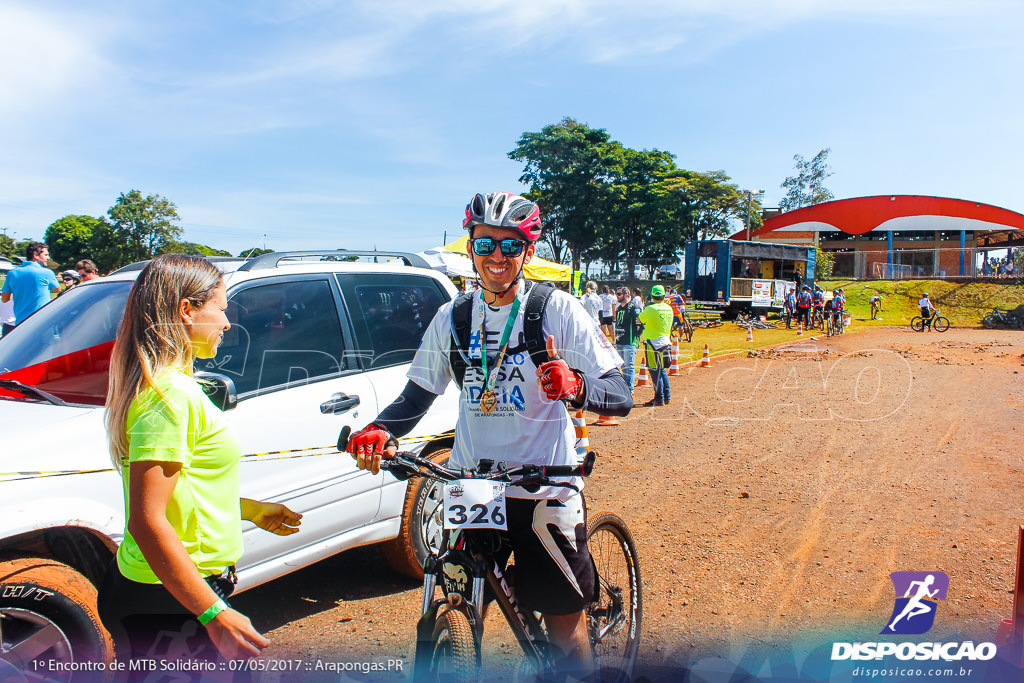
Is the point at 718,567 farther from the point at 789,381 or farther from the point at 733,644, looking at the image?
the point at 789,381

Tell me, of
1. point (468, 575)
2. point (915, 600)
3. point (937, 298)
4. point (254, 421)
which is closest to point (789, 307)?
point (937, 298)

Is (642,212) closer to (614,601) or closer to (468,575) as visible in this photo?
(614,601)

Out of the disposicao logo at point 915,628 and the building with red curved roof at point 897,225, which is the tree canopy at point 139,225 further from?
the building with red curved roof at point 897,225

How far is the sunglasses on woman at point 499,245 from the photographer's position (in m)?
2.51

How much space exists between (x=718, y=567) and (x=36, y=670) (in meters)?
3.80

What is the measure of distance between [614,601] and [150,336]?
87.3 inches

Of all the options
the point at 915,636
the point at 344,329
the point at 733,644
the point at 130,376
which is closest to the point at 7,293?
the point at 344,329

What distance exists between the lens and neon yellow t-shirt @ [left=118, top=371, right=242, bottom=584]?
68.1 inches

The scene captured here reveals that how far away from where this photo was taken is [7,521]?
7.73 feet

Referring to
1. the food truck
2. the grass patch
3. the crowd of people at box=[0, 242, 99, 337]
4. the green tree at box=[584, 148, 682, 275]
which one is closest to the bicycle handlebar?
the crowd of people at box=[0, 242, 99, 337]

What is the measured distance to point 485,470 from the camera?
2500mm

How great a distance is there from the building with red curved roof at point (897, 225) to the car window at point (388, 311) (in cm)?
5483

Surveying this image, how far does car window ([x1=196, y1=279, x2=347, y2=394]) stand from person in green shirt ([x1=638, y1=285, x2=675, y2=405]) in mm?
7830

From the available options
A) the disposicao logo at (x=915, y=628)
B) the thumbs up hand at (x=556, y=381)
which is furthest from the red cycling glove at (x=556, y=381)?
the disposicao logo at (x=915, y=628)
